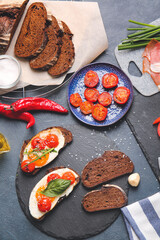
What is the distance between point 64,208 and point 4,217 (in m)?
0.92

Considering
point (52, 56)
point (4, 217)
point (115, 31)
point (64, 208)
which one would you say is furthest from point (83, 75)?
point (4, 217)

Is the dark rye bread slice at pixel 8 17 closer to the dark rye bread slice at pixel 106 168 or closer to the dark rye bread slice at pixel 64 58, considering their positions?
the dark rye bread slice at pixel 64 58

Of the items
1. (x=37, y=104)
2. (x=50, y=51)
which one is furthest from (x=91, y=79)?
(x=37, y=104)

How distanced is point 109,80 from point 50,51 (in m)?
1.00

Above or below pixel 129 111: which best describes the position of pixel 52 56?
above

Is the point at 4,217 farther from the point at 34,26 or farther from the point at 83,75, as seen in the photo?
the point at 34,26

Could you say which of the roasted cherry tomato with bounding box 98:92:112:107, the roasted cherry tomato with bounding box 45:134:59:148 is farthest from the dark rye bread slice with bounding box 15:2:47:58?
the roasted cherry tomato with bounding box 45:134:59:148

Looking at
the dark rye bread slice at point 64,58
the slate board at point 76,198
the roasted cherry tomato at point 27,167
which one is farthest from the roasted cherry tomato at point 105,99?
the roasted cherry tomato at point 27,167

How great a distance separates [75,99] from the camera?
200 inches

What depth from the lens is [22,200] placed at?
4.93m

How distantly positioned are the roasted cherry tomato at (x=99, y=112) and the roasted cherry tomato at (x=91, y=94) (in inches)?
5.0

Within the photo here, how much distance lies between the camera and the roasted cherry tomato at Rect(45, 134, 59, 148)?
496 cm

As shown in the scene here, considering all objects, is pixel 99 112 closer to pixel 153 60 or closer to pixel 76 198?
pixel 153 60

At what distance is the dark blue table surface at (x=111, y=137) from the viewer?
16.0 ft
